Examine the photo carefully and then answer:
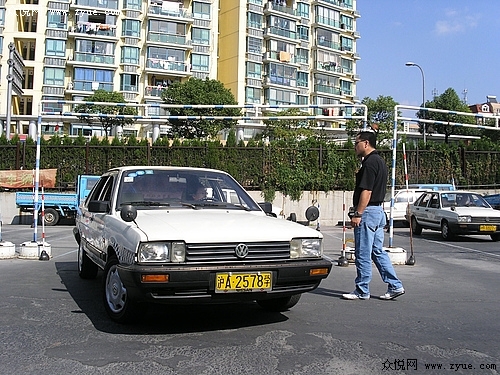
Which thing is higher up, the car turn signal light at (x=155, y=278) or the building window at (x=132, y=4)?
the building window at (x=132, y=4)

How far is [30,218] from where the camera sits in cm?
2241

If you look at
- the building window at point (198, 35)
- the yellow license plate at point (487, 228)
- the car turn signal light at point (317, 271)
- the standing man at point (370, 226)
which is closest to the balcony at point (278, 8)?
the building window at point (198, 35)

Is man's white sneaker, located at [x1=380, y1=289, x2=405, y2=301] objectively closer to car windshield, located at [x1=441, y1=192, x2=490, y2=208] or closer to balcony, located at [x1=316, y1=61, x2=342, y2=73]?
car windshield, located at [x1=441, y1=192, x2=490, y2=208]

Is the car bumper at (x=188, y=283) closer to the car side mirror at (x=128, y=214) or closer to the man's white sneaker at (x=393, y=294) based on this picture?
the car side mirror at (x=128, y=214)

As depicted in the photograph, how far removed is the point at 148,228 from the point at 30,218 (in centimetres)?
1989

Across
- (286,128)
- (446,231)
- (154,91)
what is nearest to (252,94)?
(154,91)

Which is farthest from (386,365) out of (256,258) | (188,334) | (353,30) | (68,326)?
(353,30)

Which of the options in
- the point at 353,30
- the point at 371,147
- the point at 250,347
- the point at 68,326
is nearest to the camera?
the point at 250,347

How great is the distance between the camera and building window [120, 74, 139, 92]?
52.1 m

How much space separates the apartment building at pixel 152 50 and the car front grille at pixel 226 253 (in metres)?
39.4

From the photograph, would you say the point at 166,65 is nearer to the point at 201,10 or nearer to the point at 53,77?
the point at 201,10

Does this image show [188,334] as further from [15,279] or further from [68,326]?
[15,279]

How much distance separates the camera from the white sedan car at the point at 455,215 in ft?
46.9

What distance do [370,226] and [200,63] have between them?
51.0 meters
